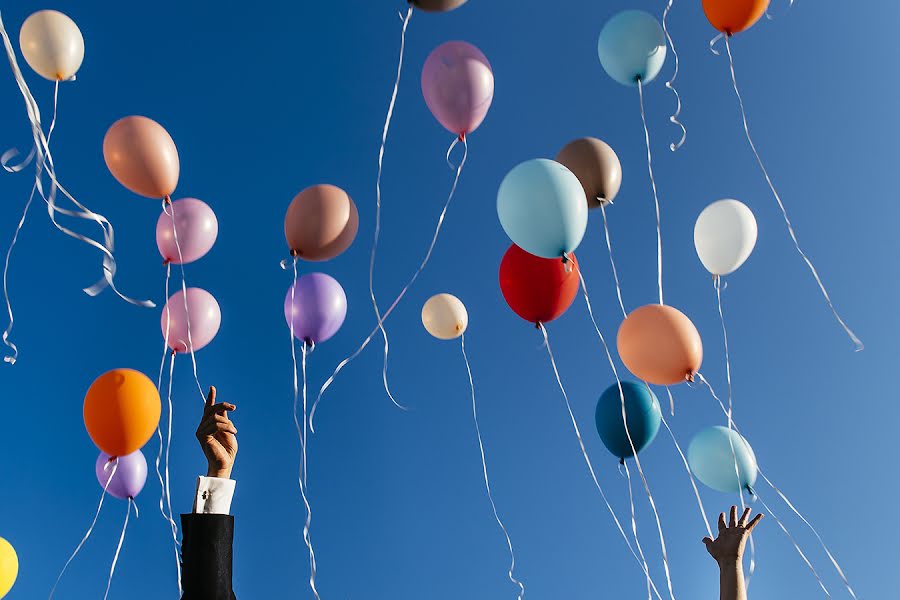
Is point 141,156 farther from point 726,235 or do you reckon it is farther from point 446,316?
point 726,235

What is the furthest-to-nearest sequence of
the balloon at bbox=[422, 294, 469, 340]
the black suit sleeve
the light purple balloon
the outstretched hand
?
the balloon at bbox=[422, 294, 469, 340]
the light purple balloon
the outstretched hand
the black suit sleeve

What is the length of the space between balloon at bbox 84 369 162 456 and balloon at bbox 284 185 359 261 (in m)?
1.05

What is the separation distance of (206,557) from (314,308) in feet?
8.46

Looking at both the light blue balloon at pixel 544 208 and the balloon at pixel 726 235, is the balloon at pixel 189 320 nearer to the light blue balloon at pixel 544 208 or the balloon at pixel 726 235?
the light blue balloon at pixel 544 208

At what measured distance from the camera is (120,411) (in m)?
3.65

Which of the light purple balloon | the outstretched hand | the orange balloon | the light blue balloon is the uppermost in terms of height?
the orange balloon

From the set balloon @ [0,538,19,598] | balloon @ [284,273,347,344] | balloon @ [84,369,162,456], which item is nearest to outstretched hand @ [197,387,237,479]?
balloon @ [84,369,162,456]

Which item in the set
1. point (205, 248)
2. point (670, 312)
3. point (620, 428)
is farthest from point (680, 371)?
point (205, 248)

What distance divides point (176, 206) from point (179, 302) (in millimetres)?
539

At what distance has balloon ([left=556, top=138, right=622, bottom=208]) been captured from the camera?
14.1ft

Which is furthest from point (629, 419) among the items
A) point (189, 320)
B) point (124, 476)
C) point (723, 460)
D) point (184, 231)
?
point (124, 476)

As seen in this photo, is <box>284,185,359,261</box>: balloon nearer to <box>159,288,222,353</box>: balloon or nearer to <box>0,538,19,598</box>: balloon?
<box>159,288,222,353</box>: balloon

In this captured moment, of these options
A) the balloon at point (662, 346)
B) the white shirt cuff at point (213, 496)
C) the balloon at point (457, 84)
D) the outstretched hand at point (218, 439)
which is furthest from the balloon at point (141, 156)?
the balloon at point (662, 346)

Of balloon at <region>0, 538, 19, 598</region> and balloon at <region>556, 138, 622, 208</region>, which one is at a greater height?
balloon at <region>556, 138, 622, 208</region>
